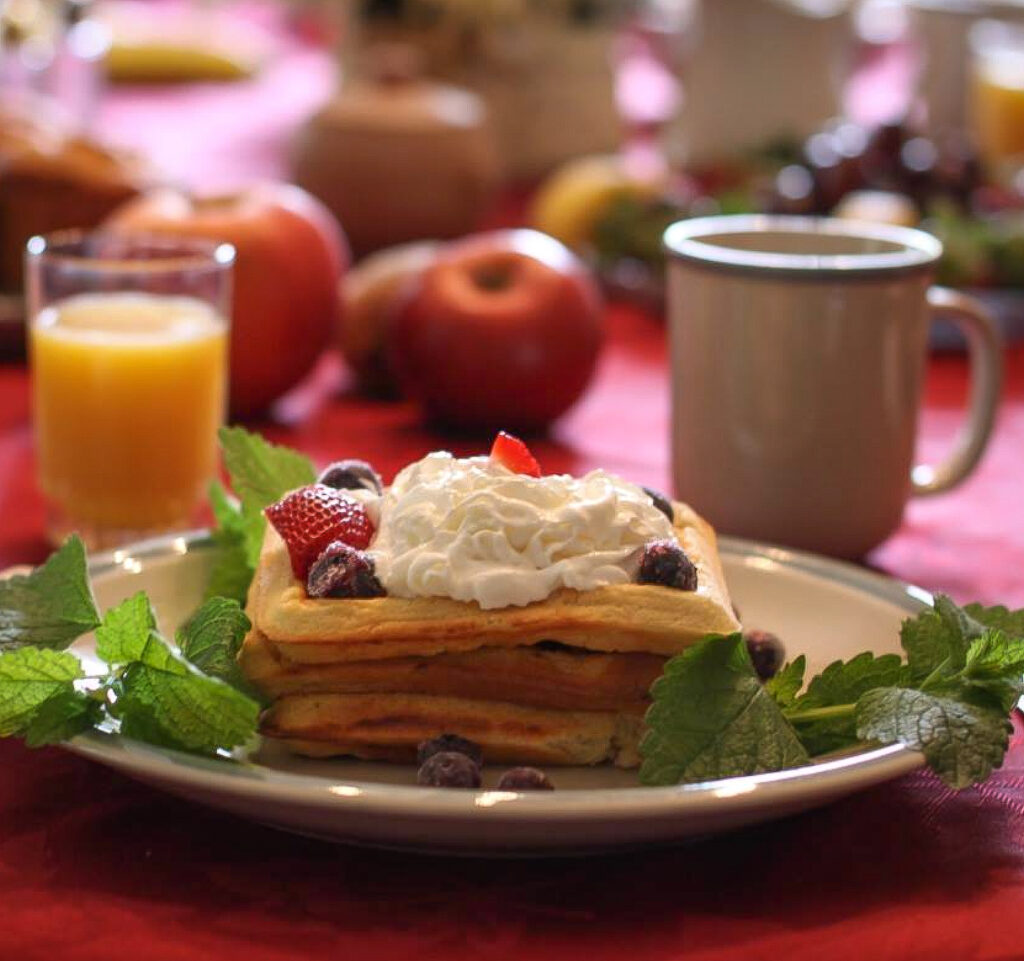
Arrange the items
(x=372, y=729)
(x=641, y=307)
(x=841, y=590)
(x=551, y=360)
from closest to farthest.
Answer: (x=372, y=729) < (x=841, y=590) < (x=551, y=360) < (x=641, y=307)

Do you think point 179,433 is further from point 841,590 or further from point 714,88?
point 714,88

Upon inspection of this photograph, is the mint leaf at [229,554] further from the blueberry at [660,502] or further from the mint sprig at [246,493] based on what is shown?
the blueberry at [660,502]

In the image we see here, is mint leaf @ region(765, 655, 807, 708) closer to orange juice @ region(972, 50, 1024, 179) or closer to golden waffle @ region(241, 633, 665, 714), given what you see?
golden waffle @ region(241, 633, 665, 714)

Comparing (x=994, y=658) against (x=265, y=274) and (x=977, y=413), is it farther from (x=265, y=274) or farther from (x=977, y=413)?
(x=265, y=274)

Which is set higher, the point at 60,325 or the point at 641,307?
the point at 60,325

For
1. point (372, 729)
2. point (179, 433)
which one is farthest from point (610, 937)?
point (179, 433)

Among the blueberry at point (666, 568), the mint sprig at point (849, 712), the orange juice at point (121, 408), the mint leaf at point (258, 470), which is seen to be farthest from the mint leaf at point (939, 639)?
the orange juice at point (121, 408)

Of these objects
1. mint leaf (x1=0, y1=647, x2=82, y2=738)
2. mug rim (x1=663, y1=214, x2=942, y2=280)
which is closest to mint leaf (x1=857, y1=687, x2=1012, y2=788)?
mint leaf (x1=0, y1=647, x2=82, y2=738)
